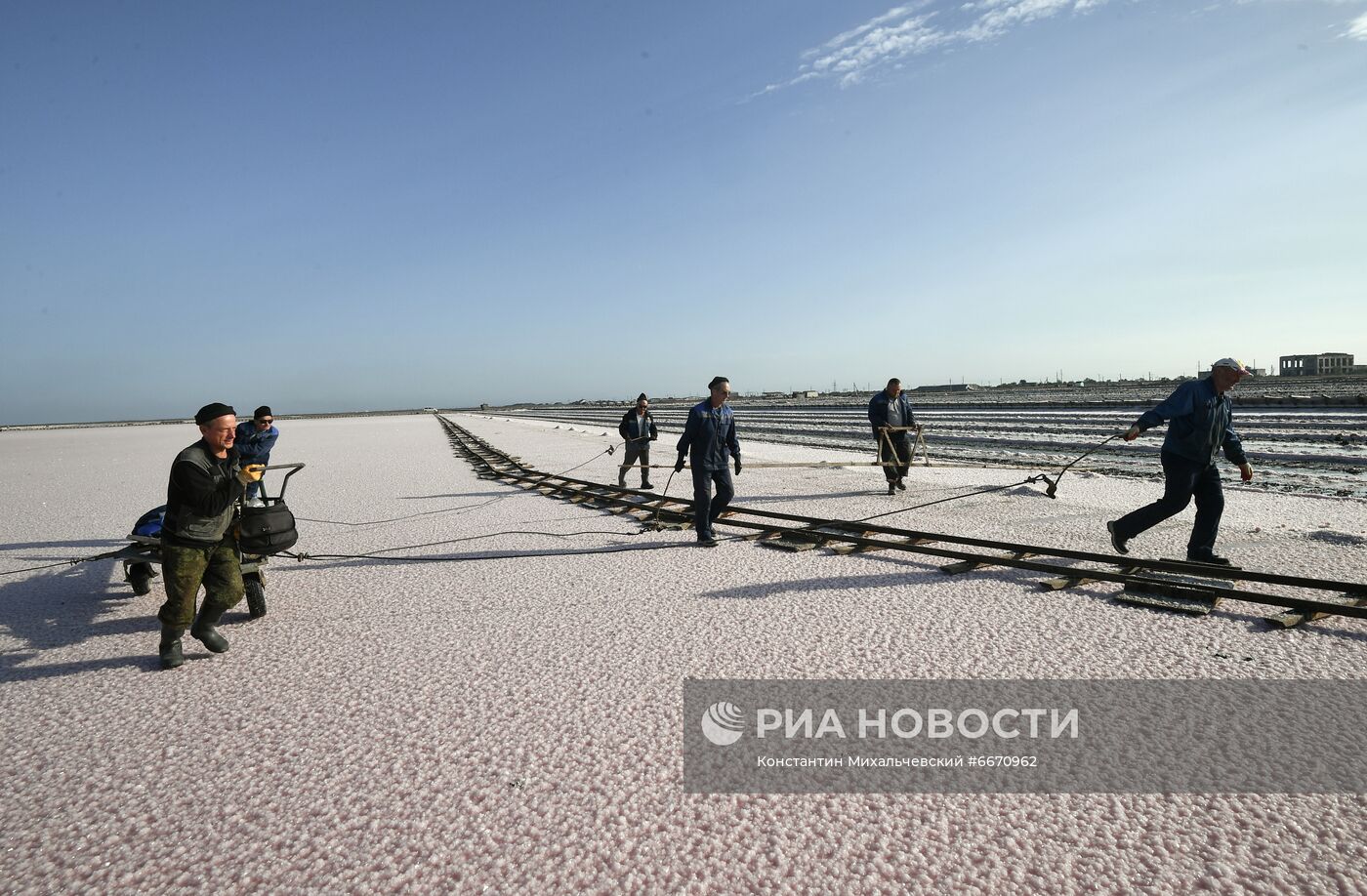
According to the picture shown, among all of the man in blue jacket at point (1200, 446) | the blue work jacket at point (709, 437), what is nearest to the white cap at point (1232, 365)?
the man in blue jacket at point (1200, 446)

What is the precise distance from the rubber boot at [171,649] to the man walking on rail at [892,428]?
1028cm

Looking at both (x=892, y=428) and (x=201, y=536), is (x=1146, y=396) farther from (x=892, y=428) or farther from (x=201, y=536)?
(x=201, y=536)

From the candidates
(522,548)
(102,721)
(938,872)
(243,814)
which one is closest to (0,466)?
(522,548)

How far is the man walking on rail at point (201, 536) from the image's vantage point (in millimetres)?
4523

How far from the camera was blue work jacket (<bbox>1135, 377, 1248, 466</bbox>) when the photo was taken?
6.16 meters

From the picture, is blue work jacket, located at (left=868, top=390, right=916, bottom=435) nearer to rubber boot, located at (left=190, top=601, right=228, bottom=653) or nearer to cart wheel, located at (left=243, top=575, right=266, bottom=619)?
cart wheel, located at (left=243, top=575, right=266, bottom=619)

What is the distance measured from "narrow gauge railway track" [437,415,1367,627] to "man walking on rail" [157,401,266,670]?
5418mm

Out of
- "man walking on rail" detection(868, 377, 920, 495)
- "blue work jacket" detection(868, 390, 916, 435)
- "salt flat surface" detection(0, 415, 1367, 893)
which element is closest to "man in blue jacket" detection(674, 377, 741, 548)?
"salt flat surface" detection(0, 415, 1367, 893)

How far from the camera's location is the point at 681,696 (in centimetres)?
393

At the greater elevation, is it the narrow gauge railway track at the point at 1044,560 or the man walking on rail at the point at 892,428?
the man walking on rail at the point at 892,428

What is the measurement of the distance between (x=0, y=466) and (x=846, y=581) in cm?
3384

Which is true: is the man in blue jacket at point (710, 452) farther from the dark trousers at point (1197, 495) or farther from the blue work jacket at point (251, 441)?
the blue work jacket at point (251, 441)

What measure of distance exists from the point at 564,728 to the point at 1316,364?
5031 inches

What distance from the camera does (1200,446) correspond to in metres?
6.18
